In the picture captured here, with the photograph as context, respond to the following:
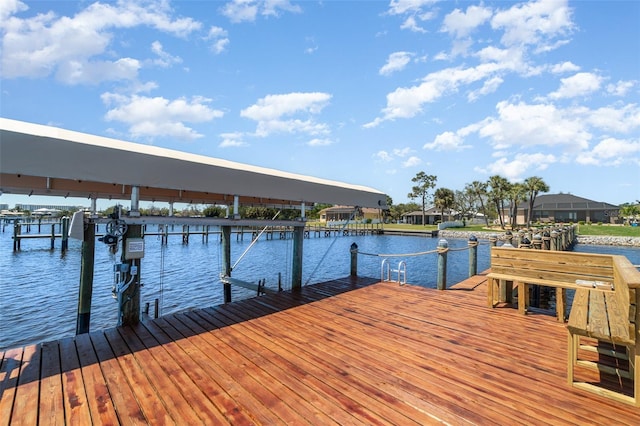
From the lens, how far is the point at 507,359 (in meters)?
3.83

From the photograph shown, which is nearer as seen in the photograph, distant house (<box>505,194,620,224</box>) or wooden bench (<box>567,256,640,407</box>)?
wooden bench (<box>567,256,640,407</box>)

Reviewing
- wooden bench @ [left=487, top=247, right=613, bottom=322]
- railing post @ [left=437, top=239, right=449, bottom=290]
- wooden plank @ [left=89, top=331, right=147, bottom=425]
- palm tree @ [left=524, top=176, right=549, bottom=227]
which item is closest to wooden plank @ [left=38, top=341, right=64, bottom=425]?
wooden plank @ [left=89, top=331, right=147, bottom=425]

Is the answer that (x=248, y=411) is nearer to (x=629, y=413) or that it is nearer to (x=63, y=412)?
(x=63, y=412)

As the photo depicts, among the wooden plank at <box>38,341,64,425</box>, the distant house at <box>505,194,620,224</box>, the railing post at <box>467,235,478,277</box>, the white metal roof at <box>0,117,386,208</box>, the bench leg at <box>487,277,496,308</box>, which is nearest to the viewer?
the wooden plank at <box>38,341,64,425</box>

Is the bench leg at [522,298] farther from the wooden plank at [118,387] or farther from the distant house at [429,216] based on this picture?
the distant house at [429,216]

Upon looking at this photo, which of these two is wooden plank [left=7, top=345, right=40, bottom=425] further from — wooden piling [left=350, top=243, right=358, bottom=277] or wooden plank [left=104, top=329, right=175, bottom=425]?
wooden piling [left=350, top=243, right=358, bottom=277]

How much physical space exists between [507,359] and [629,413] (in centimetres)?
116

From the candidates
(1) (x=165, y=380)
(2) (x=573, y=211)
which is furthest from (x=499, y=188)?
(1) (x=165, y=380)

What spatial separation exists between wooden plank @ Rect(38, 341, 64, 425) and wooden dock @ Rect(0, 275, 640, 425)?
14mm

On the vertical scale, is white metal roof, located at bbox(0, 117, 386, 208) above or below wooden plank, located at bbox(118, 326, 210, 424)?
above

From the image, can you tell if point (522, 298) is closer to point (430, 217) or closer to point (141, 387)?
point (141, 387)

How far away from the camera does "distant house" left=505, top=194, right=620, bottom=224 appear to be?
191 feet

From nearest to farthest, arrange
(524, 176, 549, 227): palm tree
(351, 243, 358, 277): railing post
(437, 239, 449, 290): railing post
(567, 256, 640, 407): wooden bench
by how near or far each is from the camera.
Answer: (567, 256, 640, 407): wooden bench, (437, 239, 449, 290): railing post, (351, 243, 358, 277): railing post, (524, 176, 549, 227): palm tree

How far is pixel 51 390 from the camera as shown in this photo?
3064 mm
